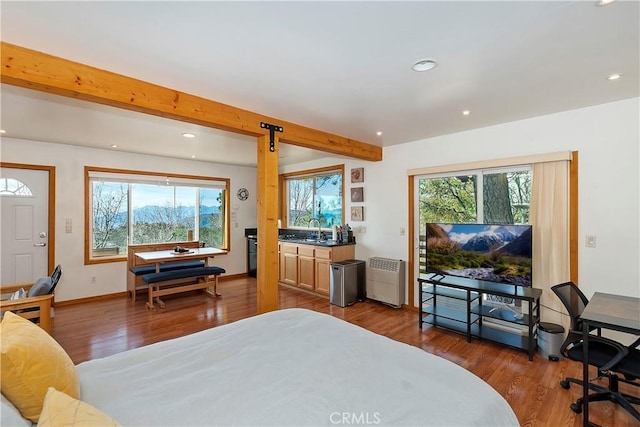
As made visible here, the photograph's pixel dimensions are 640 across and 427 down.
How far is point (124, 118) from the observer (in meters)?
3.31

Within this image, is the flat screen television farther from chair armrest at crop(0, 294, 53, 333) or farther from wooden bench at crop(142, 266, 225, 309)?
chair armrest at crop(0, 294, 53, 333)

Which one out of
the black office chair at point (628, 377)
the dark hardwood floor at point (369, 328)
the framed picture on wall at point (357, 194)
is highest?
the framed picture on wall at point (357, 194)

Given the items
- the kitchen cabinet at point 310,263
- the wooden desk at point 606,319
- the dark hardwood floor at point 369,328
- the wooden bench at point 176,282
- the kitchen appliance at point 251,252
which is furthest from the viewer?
the kitchen appliance at point 251,252

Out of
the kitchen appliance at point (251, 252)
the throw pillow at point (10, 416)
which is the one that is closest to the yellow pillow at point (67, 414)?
the throw pillow at point (10, 416)

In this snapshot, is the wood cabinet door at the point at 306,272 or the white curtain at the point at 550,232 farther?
the wood cabinet door at the point at 306,272

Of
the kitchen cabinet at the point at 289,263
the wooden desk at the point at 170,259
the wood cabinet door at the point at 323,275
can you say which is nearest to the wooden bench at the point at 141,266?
the wooden desk at the point at 170,259

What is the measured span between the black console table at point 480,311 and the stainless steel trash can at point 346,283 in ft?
3.53

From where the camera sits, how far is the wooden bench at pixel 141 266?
187 inches

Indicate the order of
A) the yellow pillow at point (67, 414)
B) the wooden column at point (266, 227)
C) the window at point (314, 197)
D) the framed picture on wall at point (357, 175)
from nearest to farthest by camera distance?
the yellow pillow at point (67, 414), the wooden column at point (266, 227), the framed picture on wall at point (357, 175), the window at point (314, 197)

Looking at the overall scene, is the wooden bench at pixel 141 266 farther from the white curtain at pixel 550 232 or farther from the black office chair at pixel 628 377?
the black office chair at pixel 628 377

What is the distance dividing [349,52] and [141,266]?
479cm

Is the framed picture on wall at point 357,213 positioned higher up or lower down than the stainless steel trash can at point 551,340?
higher up

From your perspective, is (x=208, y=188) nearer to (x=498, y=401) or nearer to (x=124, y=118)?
(x=124, y=118)

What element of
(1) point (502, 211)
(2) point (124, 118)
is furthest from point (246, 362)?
(1) point (502, 211)
